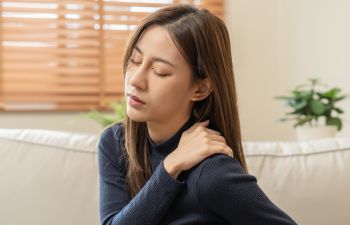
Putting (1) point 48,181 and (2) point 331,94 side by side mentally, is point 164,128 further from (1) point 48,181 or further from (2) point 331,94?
(2) point 331,94

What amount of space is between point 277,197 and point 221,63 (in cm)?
52

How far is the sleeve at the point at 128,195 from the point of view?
3.55ft

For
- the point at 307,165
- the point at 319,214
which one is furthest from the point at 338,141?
the point at 319,214

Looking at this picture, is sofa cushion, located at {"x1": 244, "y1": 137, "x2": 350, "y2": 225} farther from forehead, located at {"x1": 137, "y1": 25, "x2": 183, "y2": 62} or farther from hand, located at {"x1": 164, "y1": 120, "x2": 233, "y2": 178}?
forehead, located at {"x1": 137, "y1": 25, "x2": 183, "y2": 62}

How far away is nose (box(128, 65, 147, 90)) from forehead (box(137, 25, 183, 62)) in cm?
4

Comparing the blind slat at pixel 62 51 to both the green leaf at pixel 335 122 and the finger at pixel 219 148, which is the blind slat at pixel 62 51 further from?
the finger at pixel 219 148

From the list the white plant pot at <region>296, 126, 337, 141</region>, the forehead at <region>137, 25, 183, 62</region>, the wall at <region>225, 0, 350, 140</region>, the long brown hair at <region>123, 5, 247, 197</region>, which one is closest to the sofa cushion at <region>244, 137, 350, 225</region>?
the long brown hair at <region>123, 5, 247, 197</region>

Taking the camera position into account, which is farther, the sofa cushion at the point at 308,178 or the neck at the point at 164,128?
the sofa cushion at the point at 308,178

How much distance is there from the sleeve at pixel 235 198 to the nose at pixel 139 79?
0.69 feet

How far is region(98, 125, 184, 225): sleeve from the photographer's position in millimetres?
1082

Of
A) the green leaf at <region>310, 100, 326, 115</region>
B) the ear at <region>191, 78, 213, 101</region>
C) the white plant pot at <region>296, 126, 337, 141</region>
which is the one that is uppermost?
the ear at <region>191, 78, 213, 101</region>

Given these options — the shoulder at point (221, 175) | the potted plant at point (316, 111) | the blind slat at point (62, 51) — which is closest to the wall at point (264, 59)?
the blind slat at point (62, 51)

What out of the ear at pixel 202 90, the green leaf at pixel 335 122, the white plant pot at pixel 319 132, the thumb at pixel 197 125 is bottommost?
the white plant pot at pixel 319 132

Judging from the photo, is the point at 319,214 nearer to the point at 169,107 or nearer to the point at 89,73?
the point at 169,107
